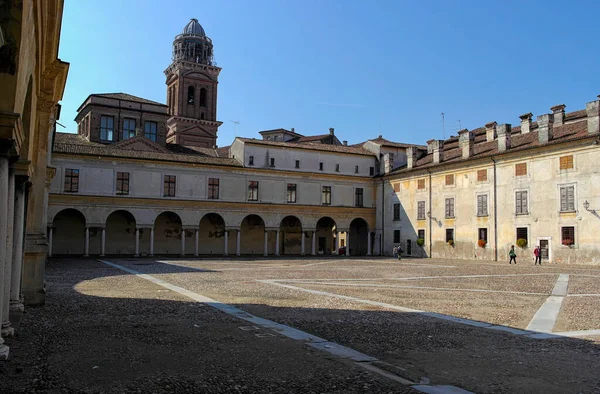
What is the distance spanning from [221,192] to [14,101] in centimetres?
3886

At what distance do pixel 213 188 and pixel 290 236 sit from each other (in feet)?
31.9

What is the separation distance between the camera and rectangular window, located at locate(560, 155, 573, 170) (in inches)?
1316

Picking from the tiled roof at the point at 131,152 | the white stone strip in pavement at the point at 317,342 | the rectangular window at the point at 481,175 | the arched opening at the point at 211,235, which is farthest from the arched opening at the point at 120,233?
the white stone strip in pavement at the point at 317,342

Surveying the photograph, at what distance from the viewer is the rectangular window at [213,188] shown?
44.2 meters

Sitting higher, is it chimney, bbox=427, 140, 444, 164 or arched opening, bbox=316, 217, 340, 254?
chimney, bbox=427, 140, 444, 164

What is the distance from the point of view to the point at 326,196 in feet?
159

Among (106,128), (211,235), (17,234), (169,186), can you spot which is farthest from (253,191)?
(17,234)

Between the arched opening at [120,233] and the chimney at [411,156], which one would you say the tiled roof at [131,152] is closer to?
the arched opening at [120,233]

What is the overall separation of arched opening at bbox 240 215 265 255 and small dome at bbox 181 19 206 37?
125ft

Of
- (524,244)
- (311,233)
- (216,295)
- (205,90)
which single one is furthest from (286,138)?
(216,295)

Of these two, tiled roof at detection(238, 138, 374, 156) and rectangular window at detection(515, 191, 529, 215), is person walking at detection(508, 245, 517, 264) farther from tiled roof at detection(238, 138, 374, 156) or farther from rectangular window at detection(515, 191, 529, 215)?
tiled roof at detection(238, 138, 374, 156)

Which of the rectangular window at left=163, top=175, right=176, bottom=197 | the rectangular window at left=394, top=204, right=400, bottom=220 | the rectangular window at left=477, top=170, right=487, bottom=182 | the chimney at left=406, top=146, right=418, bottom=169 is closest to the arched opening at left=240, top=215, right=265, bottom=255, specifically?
the rectangular window at left=163, top=175, right=176, bottom=197

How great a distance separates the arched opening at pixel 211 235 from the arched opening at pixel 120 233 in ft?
19.1

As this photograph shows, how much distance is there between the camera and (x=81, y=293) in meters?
14.5
